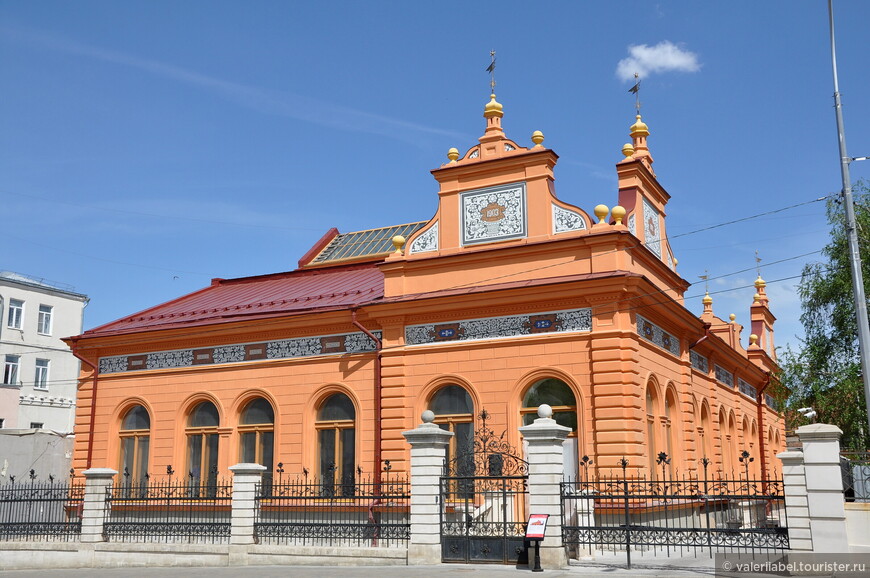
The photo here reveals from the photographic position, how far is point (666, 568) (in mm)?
14297

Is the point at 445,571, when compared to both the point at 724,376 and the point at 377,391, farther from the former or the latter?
the point at 724,376

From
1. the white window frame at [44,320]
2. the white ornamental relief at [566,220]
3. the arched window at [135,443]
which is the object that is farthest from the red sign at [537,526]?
the white window frame at [44,320]

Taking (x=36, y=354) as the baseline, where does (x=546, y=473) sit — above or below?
below

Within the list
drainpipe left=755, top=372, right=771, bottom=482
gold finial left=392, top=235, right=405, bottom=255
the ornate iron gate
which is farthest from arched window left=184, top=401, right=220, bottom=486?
drainpipe left=755, top=372, right=771, bottom=482

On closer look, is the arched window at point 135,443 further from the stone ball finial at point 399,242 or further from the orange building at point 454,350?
the stone ball finial at point 399,242

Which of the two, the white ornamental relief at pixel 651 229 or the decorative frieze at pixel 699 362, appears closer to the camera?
the white ornamental relief at pixel 651 229

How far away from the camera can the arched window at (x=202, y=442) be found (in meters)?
24.0

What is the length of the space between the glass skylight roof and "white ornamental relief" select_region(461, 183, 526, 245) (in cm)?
892

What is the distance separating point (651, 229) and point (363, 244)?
39.5ft

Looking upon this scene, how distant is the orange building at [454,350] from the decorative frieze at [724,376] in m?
1.88

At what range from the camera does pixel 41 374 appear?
1849 inches

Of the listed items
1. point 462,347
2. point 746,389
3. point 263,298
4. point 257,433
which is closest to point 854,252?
point 462,347

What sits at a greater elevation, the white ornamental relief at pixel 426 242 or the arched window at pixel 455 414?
the white ornamental relief at pixel 426 242

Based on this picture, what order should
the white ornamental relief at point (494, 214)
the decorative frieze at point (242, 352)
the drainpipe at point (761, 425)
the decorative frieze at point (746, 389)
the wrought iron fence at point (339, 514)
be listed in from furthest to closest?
the drainpipe at point (761, 425), the decorative frieze at point (746, 389), the decorative frieze at point (242, 352), the white ornamental relief at point (494, 214), the wrought iron fence at point (339, 514)
